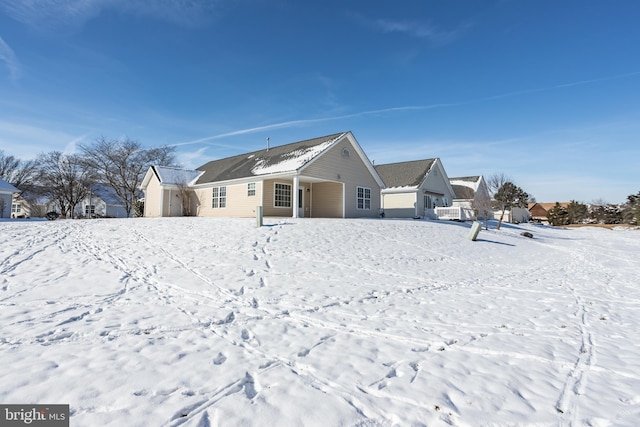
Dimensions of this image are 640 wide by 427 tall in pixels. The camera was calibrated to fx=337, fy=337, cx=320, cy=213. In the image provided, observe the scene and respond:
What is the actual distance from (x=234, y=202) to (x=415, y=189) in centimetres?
1560

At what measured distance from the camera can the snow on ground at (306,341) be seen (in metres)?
3.12

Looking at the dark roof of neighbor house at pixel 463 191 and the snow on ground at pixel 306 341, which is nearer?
the snow on ground at pixel 306 341

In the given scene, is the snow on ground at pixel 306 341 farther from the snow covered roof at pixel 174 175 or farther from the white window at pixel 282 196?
the snow covered roof at pixel 174 175

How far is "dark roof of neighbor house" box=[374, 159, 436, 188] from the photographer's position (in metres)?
30.2

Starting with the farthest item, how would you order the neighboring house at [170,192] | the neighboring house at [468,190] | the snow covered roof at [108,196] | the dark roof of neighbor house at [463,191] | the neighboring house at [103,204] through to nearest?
the neighboring house at [103,204] → the snow covered roof at [108,196] → the dark roof of neighbor house at [463,191] → the neighboring house at [468,190] → the neighboring house at [170,192]

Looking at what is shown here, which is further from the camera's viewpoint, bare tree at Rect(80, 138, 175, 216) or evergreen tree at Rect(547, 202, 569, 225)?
evergreen tree at Rect(547, 202, 569, 225)

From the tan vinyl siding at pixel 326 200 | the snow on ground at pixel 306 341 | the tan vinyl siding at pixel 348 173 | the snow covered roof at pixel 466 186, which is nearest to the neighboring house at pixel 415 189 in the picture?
the snow covered roof at pixel 466 186

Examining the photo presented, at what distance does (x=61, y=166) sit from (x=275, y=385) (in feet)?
150

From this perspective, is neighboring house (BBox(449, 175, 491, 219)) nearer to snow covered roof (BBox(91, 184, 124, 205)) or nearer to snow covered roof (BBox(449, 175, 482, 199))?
snow covered roof (BBox(449, 175, 482, 199))

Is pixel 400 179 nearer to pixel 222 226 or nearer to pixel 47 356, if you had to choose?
pixel 222 226

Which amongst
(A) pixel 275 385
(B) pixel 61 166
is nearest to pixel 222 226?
(A) pixel 275 385

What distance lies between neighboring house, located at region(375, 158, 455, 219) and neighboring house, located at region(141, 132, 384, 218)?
5.75m

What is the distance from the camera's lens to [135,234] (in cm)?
1363

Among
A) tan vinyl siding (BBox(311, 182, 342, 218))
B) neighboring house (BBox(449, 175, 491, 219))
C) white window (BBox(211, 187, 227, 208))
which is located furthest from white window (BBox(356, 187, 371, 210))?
neighboring house (BBox(449, 175, 491, 219))
